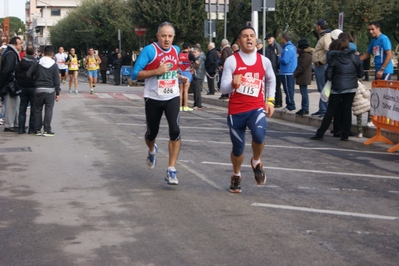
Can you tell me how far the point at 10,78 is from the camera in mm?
14156

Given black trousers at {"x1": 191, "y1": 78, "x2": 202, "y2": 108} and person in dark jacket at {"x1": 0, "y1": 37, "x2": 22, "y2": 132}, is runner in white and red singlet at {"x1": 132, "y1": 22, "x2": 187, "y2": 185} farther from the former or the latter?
black trousers at {"x1": 191, "y1": 78, "x2": 202, "y2": 108}

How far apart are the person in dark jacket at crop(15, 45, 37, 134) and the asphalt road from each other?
139cm

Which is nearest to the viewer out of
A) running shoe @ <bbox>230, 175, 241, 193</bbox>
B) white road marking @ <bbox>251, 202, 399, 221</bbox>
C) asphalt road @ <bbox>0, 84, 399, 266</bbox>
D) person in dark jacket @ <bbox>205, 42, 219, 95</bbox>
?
asphalt road @ <bbox>0, 84, 399, 266</bbox>

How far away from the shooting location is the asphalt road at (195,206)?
5.64 m

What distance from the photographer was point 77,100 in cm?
2450

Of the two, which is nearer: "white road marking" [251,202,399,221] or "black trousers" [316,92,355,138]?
"white road marking" [251,202,399,221]

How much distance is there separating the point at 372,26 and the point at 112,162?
5.93 m

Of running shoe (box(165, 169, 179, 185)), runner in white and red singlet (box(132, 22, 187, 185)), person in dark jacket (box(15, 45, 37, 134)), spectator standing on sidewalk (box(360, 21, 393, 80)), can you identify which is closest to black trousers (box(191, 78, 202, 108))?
person in dark jacket (box(15, 45, 37, 134))

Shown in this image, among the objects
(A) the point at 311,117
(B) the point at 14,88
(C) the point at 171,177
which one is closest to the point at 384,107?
(A) the point at 311,117

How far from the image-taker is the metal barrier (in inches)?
479

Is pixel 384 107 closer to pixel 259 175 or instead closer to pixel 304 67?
pixel 304 67

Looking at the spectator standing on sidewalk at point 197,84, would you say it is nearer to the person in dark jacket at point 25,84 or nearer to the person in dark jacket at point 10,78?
the person in dark jacket at point 10,78

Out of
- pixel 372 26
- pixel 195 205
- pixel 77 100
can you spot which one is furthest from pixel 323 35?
pixel 77 100

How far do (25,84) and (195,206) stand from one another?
25.4 feet
